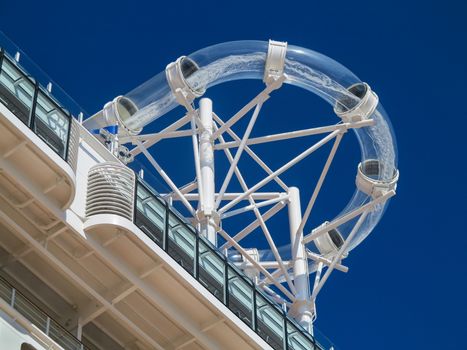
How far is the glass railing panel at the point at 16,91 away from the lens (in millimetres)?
23406

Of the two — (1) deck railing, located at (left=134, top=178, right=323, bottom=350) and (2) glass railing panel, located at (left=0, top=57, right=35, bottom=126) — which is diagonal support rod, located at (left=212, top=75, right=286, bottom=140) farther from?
(2) glass railing panel, located at (left=0, top=57, right=35, bottom=126)

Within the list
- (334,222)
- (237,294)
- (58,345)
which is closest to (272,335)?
(237,294)

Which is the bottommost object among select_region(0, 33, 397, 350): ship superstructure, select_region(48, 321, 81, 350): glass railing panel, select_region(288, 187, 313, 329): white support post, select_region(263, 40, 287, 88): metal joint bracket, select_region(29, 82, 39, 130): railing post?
select_region(48, 321, 81, 350): glass railing panel

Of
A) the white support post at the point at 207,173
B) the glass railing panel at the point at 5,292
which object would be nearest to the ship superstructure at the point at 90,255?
the glass railing panel at the point at 5,292

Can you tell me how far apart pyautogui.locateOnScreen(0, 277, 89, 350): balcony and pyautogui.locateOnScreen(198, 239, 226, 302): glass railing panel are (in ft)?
11.9

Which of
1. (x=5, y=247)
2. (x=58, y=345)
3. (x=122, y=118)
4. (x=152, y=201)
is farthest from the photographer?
(x=122, y=118)

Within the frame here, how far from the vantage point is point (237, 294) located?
26.6m

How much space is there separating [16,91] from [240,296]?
6394 millimetres

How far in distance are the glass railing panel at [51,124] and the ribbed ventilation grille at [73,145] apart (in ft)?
0.54

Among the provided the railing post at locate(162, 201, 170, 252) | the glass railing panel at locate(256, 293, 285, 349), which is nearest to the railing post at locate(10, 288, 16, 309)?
the railing post at locate(162, 201, 170, 252)

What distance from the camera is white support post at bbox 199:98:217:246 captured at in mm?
31312

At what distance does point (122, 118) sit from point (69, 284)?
12.0 meters

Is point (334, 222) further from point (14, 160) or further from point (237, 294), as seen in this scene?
point (14, 160)

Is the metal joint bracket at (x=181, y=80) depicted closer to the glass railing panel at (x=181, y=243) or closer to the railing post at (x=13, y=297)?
the glass railing panel at (x=181, y=243)
